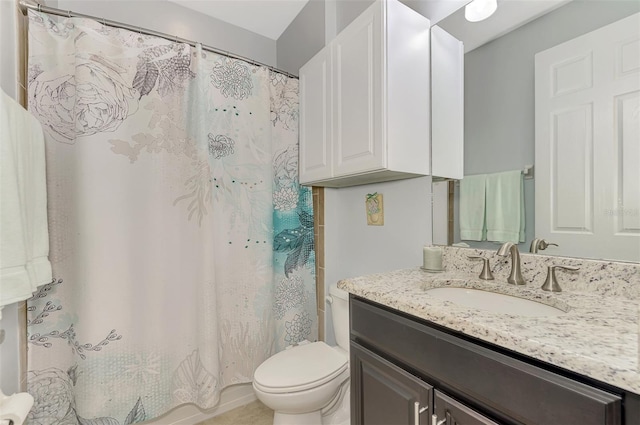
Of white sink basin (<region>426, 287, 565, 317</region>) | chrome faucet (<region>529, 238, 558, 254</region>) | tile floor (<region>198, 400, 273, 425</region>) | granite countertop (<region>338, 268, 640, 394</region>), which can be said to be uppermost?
chrome faucet (<region>529, 238, 558, 254</region>)

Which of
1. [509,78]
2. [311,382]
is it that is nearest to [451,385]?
[311,382]

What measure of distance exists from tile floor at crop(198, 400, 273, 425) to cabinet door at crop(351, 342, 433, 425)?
93 cm

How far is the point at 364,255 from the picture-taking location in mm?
1775

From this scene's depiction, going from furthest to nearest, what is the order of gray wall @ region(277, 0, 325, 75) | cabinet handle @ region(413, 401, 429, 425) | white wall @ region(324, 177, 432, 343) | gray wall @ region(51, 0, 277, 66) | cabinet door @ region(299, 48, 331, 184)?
gray wall @ region(277, 0, 325, 75)
gray wall @ region(51, 0, 277, 66)
cabinet door @ region(299, 48, 331, 184)
white wall @ region(324, 177, 432, 343)
cabinet handle @ region(413, 401, 429, 425)

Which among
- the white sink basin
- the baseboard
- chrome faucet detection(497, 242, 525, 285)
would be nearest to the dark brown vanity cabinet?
the white sink basin

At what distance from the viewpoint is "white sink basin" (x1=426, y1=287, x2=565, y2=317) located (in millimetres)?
877

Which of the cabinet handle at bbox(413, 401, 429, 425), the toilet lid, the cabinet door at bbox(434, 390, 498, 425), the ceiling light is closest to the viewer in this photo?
the cabinet door at bbox(434, 390, 498, 425)

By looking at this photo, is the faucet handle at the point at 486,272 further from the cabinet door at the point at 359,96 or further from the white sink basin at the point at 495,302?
the cabinet door at the point at 359,96

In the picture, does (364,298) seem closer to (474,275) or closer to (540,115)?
(474,275)

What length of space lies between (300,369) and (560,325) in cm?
110

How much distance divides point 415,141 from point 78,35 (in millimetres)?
1615

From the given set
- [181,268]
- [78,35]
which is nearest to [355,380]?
[181,268]

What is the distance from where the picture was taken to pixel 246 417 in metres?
1.71

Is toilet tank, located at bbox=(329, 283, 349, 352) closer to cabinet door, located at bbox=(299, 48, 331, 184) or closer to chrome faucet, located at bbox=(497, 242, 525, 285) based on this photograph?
cabinet door, located at bbox=(299, 48, 331, 184)
